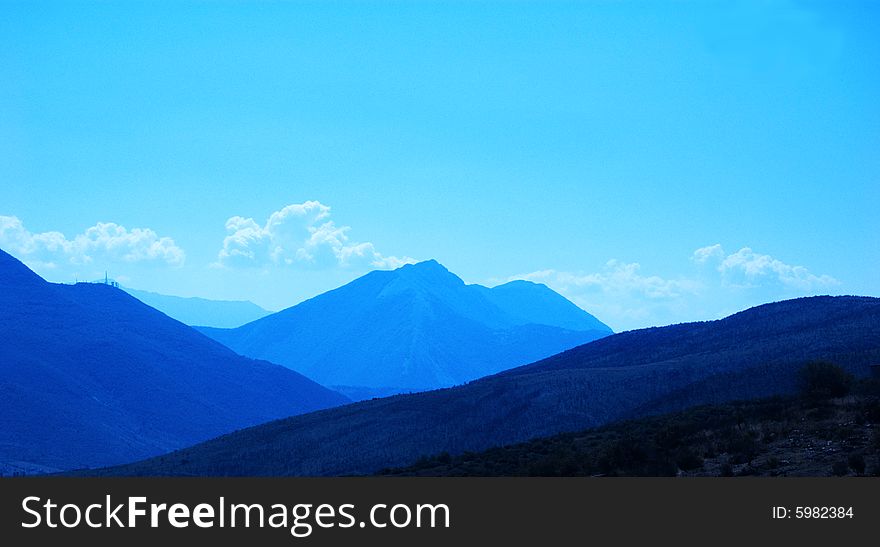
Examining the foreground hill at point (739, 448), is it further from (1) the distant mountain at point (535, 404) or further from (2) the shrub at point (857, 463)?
(1) the distant mountain at point (535, 404)

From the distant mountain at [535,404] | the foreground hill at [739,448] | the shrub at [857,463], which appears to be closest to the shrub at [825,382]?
the foreground hill at [739,448]

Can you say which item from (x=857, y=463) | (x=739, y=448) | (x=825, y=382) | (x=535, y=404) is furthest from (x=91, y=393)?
(x=857, y=463)

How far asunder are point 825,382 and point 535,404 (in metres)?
43.7

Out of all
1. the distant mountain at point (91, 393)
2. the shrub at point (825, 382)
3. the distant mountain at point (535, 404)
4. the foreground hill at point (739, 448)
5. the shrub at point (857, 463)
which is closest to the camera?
the shrub at point (857, 463)

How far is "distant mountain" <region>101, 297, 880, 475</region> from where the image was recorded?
66188 millimetres

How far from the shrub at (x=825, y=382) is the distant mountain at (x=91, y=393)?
96077 mm

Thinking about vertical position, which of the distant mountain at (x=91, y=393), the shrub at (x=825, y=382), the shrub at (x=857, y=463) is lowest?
the shrub at (x=857, y=463)

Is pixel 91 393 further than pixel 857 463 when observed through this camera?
Yes

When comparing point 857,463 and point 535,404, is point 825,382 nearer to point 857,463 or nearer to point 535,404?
point 857,463

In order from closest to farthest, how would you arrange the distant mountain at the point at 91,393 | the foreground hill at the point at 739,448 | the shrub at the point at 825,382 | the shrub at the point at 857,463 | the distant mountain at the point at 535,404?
1. the shrub at the point at 857,463
2. the foreground hill at the point at 739,448
3. the shrub at the point at 825,382
4. the distant mountain at the point at 535,404
5. the distant mountain at the point at 91,393

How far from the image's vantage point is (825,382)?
31266 millimetres

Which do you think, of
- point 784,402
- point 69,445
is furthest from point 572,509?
point 69,445

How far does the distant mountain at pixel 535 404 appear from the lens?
66.2 metres

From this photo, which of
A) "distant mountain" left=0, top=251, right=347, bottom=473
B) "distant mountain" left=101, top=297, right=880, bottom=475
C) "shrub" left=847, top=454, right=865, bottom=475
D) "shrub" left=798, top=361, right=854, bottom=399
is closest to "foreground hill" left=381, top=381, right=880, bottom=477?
"shrub" left=847, top=454, right=865, bottom=475
